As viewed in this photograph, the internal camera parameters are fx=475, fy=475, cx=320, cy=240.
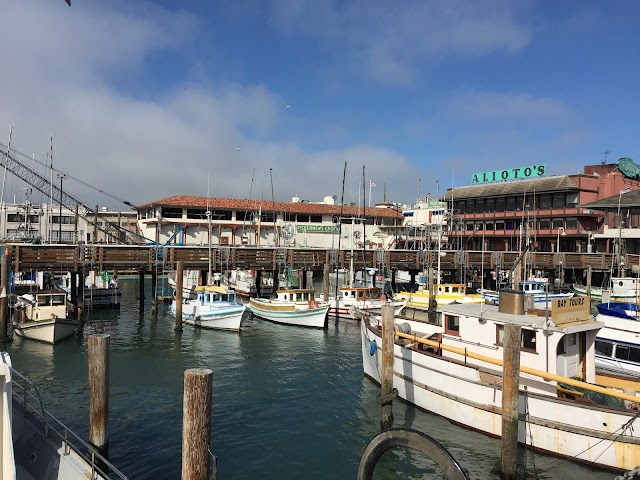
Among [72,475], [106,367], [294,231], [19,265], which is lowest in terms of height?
[72,475]

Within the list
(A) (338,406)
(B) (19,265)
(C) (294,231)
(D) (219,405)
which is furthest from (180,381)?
(C) (294,231)

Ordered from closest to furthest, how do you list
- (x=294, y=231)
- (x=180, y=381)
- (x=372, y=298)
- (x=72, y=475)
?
1. (x=72, y=475)
2. (x=180, y=381)
3. (x=372, y=298)
4. (x=294, y=231)

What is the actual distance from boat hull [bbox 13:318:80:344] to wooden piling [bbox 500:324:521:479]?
26589 millimetres

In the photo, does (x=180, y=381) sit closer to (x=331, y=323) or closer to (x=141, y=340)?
(x=141, y=340)

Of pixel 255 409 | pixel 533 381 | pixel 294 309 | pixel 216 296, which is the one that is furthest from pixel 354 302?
pixel 533 381

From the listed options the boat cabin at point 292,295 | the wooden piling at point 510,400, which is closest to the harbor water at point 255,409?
the wooden piling at point 510,400

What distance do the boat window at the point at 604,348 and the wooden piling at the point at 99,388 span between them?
21.8 m

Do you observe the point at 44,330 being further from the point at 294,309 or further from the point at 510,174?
the point at 510,174

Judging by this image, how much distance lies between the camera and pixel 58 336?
29.4m

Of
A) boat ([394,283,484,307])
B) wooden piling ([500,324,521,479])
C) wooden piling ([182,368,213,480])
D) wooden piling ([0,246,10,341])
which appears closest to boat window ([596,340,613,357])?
wooden piling ([500,324,521,479])

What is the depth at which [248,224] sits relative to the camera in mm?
67125

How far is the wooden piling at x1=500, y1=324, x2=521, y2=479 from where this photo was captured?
1288 centimetres

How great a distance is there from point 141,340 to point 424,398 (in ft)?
66.2

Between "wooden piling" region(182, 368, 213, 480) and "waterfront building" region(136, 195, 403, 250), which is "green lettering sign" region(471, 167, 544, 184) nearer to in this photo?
"waterfront building" region(136, 195, 403, 250)
